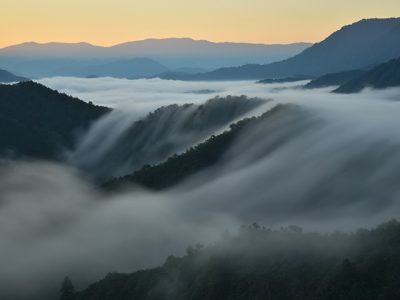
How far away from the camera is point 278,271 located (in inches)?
3639

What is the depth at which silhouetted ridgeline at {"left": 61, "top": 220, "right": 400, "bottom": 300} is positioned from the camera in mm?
83125

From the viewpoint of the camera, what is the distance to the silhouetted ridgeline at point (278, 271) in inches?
3273

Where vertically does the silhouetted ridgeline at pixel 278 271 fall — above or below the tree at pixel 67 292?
above

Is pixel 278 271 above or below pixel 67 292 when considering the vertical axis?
above

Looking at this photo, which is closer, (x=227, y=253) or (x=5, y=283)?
(x=227, y=253)

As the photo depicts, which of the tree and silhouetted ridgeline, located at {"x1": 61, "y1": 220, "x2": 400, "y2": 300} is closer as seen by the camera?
silhouetted ridgeline, located at {"x1": 61, "y1": 220, "x2": 400, "y2": 300}

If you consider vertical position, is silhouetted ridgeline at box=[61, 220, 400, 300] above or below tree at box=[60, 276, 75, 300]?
above

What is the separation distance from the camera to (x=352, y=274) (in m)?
83.9

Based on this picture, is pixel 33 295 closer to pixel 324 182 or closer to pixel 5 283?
pixel 5 283

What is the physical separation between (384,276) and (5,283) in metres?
98.3

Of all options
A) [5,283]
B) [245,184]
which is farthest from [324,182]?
[5,283]

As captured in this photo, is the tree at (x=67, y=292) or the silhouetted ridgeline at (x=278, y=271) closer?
the silhouetted ridgeline at (x=278, y=271)

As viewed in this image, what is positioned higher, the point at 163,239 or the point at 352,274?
the point at 352,274

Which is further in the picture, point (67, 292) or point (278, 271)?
point (67, 292)
